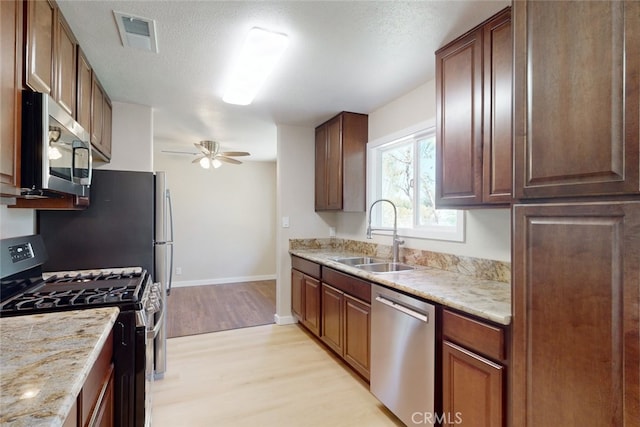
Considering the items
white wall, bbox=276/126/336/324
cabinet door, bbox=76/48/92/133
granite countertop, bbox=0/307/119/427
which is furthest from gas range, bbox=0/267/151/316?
white wall, bbox=276/126/336/324

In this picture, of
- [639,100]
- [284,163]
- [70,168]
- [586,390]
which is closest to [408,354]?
[586,390]

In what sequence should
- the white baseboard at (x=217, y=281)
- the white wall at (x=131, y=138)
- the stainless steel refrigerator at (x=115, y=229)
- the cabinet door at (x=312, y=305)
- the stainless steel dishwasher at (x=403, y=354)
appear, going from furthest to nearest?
the white baseboard at (x=217, y=281) → the cabinet door at (x=312, y=305) → the white wall at (x=131, y=138) → the stainless steel refrigerator at (x=115, y=229) → the stainless steel dishwasher at (x=403, y=354)

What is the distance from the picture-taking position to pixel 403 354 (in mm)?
1910

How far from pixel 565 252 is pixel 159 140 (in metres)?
4.87

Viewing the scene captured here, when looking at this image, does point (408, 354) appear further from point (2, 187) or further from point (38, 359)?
point (2, 187)

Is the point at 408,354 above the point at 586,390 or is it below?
below

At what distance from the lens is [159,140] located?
4594mm

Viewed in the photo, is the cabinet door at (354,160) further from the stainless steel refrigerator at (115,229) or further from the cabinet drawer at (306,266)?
the stainless steel refrigerator at (115,229)

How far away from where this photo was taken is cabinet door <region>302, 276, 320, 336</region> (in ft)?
10.4

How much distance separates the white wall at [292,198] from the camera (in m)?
3.87

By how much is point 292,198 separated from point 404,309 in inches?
90.9

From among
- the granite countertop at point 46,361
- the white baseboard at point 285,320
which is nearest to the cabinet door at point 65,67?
the granite countertop at point 46,361

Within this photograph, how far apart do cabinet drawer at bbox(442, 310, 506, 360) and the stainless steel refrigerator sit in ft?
7.15

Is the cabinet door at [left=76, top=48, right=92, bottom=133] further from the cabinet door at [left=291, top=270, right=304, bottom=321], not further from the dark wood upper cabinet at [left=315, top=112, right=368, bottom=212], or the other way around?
the cabinet door at [left=291, top=270, right=304, bottom=321]
